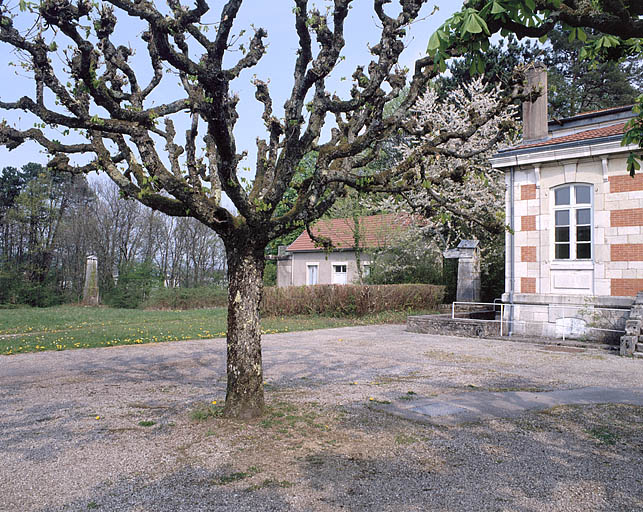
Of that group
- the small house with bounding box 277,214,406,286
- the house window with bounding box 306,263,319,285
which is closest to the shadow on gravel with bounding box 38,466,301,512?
the small house with bounding box 277,214,406,286

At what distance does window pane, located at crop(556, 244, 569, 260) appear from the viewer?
1423 cm

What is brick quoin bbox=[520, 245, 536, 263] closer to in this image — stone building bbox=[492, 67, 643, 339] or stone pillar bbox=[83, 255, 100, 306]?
stone building bbox=[492, 67, 643, 339]

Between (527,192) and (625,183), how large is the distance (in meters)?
2.48

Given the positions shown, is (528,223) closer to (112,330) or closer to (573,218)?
(573,218)

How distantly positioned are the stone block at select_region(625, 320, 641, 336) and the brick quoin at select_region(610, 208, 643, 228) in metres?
2.85

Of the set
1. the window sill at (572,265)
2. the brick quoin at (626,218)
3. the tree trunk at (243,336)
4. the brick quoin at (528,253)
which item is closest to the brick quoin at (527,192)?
the brick quoin at (528,253)

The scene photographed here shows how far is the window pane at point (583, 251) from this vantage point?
13812mm

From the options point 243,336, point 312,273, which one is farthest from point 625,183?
point 312,273

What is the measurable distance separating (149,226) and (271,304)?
21.0 m

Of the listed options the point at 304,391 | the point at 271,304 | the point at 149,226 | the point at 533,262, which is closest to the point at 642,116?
the point at 304,391

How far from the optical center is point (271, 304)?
21734mm

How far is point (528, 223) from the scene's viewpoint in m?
14.8

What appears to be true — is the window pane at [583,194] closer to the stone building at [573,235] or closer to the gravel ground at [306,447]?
the stone building at [573,235]

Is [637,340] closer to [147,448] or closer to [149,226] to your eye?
[147,448]
